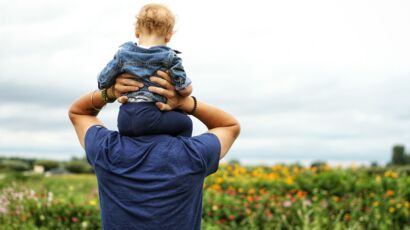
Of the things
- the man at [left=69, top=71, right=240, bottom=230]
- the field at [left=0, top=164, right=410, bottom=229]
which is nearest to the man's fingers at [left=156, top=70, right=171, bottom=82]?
the man at [left=69, top=71, right=240, bottom=230]

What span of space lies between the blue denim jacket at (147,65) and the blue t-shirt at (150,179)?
0.19m

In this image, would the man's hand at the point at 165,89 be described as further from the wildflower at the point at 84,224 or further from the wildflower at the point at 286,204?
the wildflower at the point at 286,204

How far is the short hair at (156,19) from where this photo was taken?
2.28 m

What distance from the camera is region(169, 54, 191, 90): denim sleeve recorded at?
7.43 feet

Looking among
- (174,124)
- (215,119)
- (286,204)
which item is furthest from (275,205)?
(174,124)

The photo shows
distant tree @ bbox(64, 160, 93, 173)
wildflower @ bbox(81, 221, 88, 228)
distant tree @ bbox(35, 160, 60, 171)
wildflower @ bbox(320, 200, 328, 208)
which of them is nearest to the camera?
wildflower @ bbox(81, 221, 88, 228)

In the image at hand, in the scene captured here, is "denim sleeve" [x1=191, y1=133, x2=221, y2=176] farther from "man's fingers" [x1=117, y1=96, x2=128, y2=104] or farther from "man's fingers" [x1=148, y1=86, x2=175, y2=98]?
"man's fingers" [x1=117, y1=96, x2=128, y2=104]

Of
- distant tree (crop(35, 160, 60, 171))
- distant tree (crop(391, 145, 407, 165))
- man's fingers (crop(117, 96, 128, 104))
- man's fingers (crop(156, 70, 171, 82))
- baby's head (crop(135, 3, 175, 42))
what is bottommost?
distant tree (crop(35, 160, 60, 171))

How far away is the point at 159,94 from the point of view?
2271 millimetres

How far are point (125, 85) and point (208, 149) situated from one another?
47 centimetres

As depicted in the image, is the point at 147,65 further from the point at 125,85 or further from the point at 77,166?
the point at 77,166

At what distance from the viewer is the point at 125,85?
2293 mm

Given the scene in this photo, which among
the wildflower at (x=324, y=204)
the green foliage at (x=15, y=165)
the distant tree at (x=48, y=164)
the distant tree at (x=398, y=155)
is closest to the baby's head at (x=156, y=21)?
the wildflower at (x=324, y=204)

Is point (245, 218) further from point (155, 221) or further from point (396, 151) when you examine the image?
point (396, 151)
